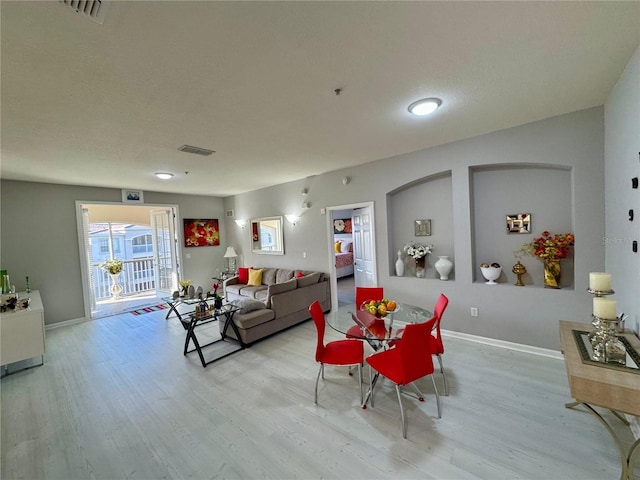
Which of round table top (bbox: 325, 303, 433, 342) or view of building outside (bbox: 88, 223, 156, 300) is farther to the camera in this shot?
view of building outside (bbox: 88, 223, 156, 300)

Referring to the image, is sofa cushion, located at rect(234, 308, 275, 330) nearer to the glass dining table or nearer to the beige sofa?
the beige sofa

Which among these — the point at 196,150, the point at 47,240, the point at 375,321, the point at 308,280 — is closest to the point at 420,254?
the point at 375,321

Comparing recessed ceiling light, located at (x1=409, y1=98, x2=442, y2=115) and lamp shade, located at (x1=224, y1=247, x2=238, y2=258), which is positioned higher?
recessed ceiling light, located at (x1=409, y1=98, x2=442, y2=115)

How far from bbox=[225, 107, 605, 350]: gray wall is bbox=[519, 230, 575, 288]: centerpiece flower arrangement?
0.39 ft

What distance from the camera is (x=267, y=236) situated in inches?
254

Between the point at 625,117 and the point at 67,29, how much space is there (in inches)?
147

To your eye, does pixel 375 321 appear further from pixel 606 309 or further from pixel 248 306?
pixel 248 306

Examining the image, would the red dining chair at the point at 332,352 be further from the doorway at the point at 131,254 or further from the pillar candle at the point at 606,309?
the doorway at the point at 131,254

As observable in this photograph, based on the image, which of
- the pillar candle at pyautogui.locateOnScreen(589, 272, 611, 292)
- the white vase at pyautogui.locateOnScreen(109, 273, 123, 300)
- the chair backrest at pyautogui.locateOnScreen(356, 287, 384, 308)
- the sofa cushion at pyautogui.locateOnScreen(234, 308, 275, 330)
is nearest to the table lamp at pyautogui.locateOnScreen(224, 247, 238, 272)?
the white vase at pyautogui.locateOnScreen(109, 273, 123, 300)

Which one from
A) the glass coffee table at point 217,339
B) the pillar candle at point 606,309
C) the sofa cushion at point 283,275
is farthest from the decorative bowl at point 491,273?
the sofa cushion at point 283,275

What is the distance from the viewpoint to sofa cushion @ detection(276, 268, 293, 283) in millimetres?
5539

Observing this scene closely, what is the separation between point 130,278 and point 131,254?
74 centimetres

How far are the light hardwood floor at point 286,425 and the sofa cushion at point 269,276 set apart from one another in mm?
2611

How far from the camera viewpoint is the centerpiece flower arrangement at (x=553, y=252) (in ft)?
9.78
